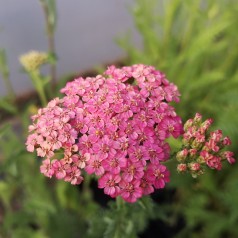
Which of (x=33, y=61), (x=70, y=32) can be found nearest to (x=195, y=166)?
(x=33, y=61)

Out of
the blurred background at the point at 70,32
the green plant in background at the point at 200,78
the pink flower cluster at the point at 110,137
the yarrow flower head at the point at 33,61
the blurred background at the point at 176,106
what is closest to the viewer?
the pink flower cluster at the point at 110,137

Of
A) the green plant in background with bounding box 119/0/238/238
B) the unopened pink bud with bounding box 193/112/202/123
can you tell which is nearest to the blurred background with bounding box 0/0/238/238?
the green plant in background with bounding box 119/0/238/238

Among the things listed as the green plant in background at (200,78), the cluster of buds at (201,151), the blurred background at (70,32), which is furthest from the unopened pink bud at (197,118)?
the blurred background at (70,32)

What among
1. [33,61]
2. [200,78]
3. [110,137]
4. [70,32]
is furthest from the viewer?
[70,32]

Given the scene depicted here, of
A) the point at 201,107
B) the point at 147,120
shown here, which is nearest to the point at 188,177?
the point at 201,107

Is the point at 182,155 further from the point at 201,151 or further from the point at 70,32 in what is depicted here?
the point at 70,32

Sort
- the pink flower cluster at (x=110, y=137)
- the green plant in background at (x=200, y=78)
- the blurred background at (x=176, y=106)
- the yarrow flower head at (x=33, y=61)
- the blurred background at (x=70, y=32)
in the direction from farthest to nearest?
1. the blurred background at (x=70, y=32)
2. the green plant in background at (x=200, y=78)
3. the blurred background at (x=176, y=106)
4. the yarrow flower head at (x=33, y=61)
5. the pink flower cluster at (x=110, y=137)

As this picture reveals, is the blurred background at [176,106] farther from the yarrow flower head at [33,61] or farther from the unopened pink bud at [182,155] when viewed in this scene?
the unopened pink bud at [182,155]

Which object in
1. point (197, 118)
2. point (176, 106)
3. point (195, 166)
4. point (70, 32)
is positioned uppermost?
point (70, 32)
